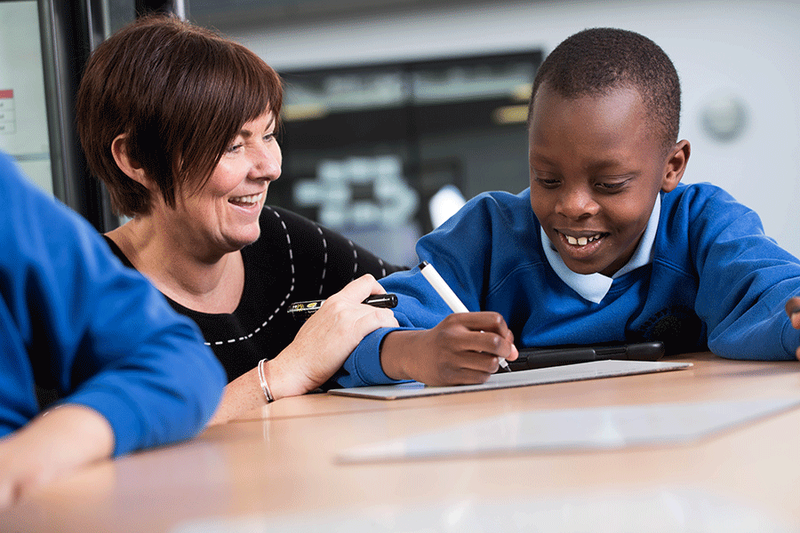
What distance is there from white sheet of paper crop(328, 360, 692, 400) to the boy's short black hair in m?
0.40

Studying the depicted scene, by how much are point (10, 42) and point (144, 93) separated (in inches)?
19.5

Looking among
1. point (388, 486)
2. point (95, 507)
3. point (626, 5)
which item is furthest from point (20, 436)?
point (626, 5)

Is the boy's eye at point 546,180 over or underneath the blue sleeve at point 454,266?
over

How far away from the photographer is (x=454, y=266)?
1.22m

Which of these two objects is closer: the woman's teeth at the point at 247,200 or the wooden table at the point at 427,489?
the wooden table at the point at 427,489

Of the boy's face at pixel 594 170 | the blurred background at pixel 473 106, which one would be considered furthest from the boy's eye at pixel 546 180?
the blurred background at pixel 473 106

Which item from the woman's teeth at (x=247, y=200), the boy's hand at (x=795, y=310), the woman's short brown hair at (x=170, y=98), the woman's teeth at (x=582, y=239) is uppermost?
the woman's short brown hair at (x=170, y=98)

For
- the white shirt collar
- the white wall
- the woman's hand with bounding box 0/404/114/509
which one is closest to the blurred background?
the white wall

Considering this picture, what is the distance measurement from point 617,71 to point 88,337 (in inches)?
32.6

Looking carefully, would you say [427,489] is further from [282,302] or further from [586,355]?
[282,302]

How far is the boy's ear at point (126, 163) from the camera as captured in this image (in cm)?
138

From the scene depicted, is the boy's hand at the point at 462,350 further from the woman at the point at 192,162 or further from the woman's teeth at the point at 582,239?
the woman at the point at 192,162

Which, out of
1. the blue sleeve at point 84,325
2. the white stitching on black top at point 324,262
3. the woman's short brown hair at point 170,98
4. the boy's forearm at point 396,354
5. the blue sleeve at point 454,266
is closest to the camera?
the blue sleeve at point 84,325

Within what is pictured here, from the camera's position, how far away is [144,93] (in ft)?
4.32
